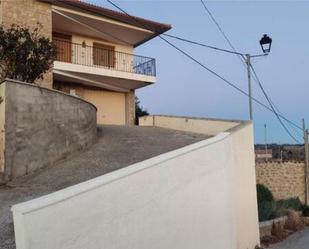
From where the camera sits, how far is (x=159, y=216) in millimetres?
7621

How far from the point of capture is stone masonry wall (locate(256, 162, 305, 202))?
27.9 metres

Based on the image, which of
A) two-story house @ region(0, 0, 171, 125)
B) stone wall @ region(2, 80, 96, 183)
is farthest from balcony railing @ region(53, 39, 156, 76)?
stone wall @ region(2, 80, 96, 183)

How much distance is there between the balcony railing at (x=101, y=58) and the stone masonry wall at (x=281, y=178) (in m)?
8.25

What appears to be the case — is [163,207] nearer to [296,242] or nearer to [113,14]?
[296,242]

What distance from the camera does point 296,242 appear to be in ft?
46.7

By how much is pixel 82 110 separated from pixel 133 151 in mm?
1927

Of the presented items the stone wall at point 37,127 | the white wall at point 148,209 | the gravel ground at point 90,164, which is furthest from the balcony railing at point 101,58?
the white wall at point 148,209

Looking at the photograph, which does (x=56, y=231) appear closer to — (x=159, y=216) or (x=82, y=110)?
(x=159, y=216)

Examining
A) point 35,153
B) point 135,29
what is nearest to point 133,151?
point 35,153

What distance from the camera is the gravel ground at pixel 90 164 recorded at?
8880 millimetres

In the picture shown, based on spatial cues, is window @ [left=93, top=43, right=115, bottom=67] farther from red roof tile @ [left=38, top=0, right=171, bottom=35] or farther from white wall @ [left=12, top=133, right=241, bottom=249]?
white wall @ [left=12, top=133, right=241, bottom=249]

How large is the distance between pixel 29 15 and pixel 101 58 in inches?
216

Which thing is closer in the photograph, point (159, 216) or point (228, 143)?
point (159, 216)

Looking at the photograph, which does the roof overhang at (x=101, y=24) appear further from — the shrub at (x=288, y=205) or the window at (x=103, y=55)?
the shrub at (x=288, y=205)
